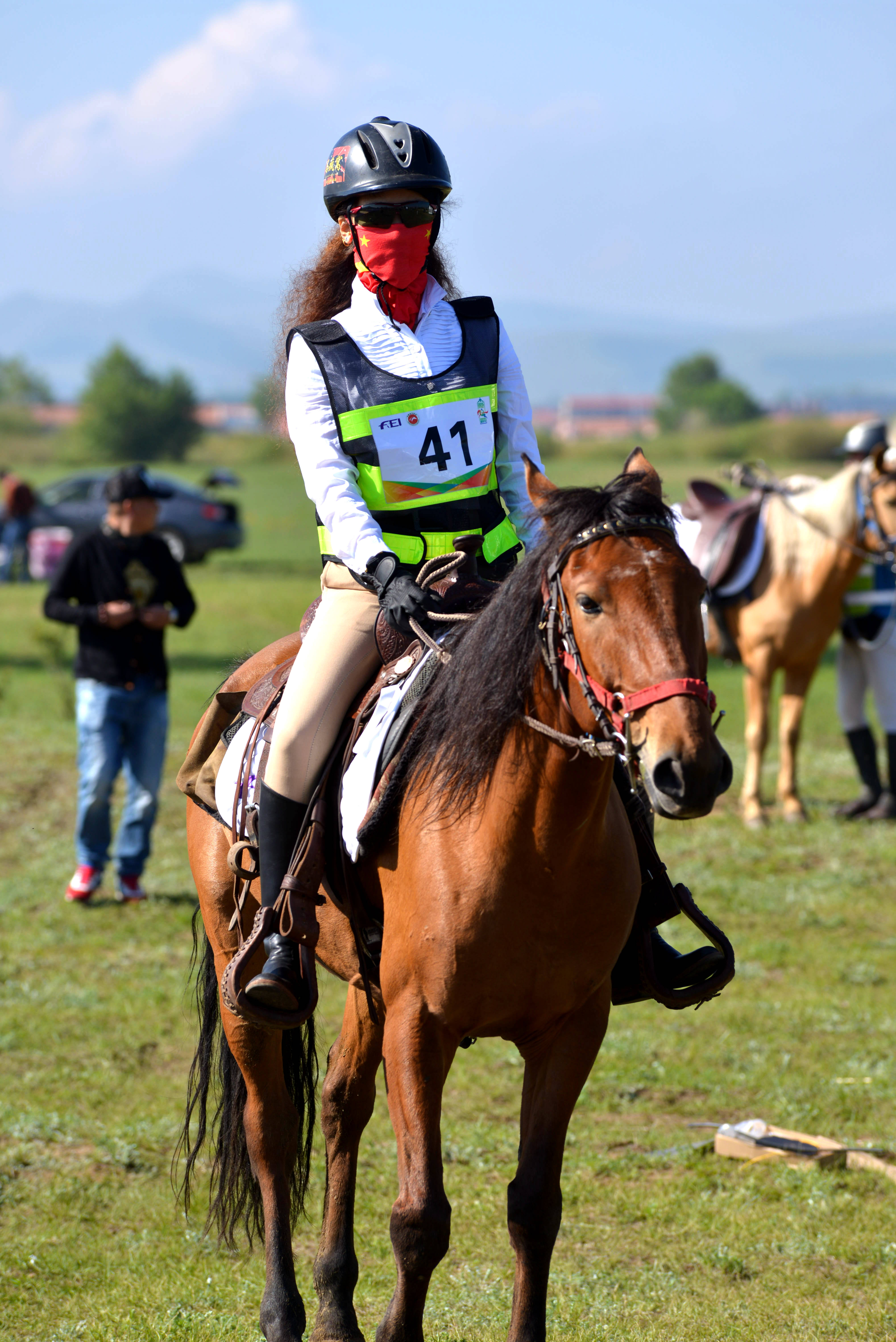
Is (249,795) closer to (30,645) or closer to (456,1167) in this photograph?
(456,1167)

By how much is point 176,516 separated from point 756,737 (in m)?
20.2

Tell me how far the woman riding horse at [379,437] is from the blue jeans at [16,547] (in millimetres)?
23912

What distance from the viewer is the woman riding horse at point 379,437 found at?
3678mm

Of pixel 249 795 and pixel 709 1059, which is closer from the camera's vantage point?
pixel 249 795

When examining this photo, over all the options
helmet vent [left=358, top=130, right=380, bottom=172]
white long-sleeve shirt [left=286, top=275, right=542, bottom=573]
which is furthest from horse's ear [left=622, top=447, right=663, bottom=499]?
helmet vent [left=358, top=130, right=380, bottom=172]

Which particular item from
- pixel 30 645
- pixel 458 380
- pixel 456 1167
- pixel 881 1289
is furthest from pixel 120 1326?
pixel 30 645

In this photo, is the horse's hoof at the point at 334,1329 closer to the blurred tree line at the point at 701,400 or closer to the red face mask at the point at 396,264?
the red face mask at the point at 396,264

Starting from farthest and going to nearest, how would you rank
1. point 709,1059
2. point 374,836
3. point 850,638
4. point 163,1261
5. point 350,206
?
point 850,638, point 709,1059, point 163,1261, point 350,206, point 374,836

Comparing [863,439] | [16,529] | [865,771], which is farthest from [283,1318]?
[16,529]

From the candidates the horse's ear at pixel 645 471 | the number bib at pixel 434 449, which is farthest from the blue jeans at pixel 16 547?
the horse's ear at pixel 645 471

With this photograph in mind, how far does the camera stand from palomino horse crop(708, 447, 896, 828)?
11.0 meters

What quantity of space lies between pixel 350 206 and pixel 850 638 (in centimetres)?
857

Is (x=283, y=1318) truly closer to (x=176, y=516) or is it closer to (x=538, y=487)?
(x=538, y=487)

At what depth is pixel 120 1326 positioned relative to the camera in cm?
420
